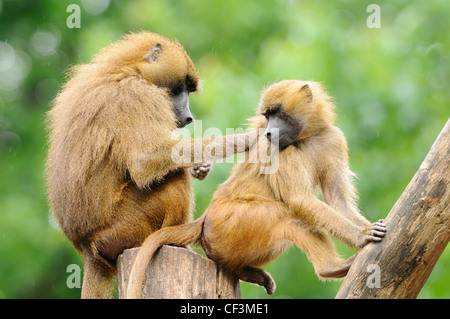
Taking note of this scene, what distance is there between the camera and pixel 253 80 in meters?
10.4

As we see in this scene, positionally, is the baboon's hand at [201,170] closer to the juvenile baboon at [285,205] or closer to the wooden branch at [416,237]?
the juvenile baboon at [285,205]

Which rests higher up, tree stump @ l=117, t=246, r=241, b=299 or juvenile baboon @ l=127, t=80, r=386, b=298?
juvenile baboon @ l=127, t=80, r=386, b=298

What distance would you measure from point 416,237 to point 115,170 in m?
2.94

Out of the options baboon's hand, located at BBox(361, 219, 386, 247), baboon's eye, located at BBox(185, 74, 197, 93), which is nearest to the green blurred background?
baboon's eye, located at BBox(185, 74, 197, 93)

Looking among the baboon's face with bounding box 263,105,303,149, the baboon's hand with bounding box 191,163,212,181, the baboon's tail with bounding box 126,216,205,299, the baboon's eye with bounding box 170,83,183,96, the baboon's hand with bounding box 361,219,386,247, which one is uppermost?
the baboon's eye with bounding box 170,83,183,96

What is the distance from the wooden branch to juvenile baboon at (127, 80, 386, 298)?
0.27 metres


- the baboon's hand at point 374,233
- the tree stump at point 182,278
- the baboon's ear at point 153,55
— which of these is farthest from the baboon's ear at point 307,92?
the tree stump at point 182,278

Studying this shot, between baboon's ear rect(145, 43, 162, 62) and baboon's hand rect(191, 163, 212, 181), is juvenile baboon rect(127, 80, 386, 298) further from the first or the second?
baboon's ear rect(145, 43, 162, 62)

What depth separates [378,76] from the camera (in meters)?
10.5

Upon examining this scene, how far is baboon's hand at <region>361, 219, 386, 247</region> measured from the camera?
4.87 meters

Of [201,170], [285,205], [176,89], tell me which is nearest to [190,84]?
[176,89]

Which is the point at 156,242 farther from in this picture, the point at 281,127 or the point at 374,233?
the point at 374,233
